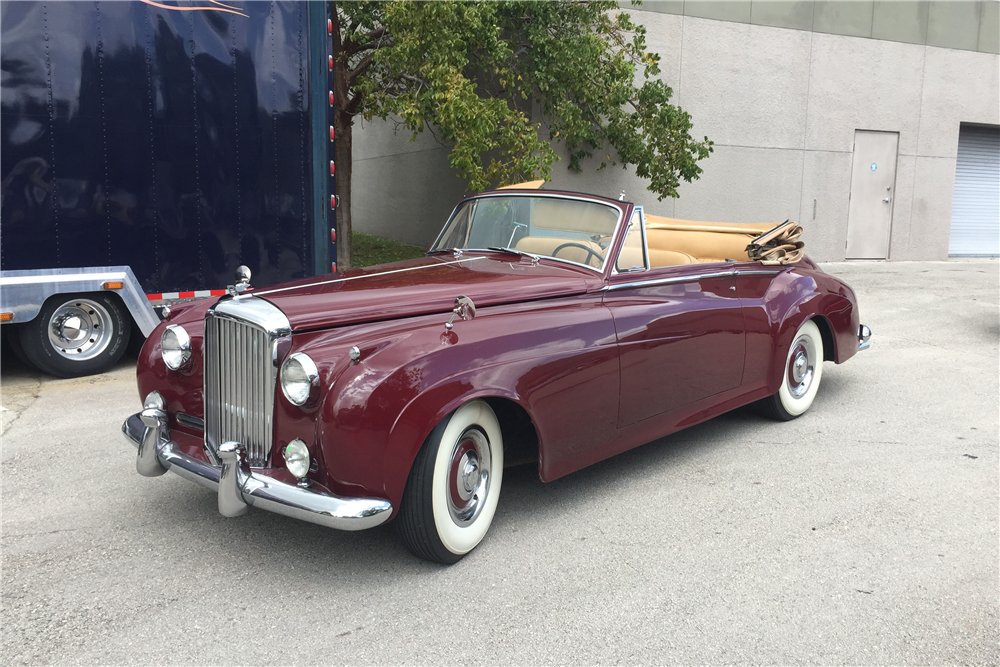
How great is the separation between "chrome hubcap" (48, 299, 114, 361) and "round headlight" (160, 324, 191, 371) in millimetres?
3505

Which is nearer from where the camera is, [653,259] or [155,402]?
[155,402]

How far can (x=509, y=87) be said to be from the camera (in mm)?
11867

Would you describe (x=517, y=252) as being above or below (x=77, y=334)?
above

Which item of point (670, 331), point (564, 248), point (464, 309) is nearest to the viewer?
point (464, 309)

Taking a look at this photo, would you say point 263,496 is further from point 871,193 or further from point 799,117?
point 871,193

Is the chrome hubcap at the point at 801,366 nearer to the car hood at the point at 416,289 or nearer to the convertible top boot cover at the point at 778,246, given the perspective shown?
the convertible top boot cover at the point at 778,246

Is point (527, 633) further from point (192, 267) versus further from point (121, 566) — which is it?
point (192, 267)

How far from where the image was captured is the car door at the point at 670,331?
4062mm

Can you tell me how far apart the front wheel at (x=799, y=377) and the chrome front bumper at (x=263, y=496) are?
329 centimetres

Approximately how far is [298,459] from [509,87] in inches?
385

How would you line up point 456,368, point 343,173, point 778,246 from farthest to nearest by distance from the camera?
1. point 343,173
2. point 778,246
3. point 456,368

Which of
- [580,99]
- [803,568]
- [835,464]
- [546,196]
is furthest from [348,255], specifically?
[803,568]

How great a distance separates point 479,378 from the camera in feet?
10.8

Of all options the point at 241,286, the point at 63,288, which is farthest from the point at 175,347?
the point at 63,288
